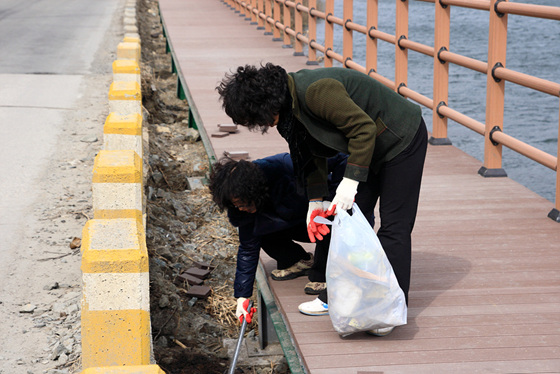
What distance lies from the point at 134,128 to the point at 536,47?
1602 centimetres

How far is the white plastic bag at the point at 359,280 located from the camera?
3.02 meters

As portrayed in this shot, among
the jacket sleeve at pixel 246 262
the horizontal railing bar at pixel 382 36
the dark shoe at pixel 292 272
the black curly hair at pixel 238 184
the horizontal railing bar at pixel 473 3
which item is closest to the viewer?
the black curly hair at pixel 238 184

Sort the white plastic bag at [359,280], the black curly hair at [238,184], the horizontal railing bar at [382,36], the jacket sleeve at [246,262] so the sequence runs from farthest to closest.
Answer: the horizontal railing bar at [382,36] < the jacket sleeve at [246,262] < the black curly hair at [238,184] < the white plastic bag at [359,280]

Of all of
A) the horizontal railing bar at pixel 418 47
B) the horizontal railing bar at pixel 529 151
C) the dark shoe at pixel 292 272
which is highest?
the horizontal railing bar at pixel 418 47

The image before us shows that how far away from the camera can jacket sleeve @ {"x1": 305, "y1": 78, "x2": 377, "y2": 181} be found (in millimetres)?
2928

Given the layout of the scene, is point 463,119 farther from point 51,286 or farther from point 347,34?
point 347,34

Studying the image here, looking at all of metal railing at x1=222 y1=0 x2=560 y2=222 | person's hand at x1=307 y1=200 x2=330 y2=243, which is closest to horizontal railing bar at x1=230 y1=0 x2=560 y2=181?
metal railing at x1=222 y1=0 x2=560 y2=222

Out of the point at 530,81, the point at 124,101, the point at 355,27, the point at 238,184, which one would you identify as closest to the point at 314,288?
the point at 238,184

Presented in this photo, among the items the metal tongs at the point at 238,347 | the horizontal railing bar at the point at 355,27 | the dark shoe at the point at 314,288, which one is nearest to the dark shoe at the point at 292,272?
the dark shoe at the point at 314,288

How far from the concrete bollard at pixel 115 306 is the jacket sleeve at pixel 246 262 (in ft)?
1.88

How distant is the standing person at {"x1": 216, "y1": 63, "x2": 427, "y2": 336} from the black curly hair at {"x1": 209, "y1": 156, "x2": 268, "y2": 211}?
204 mm

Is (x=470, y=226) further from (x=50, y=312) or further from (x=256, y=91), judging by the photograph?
(x=50, y=312)

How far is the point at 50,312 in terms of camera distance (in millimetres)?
4684

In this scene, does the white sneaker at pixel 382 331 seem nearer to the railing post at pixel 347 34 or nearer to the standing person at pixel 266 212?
the standing person at pixel 266 212
